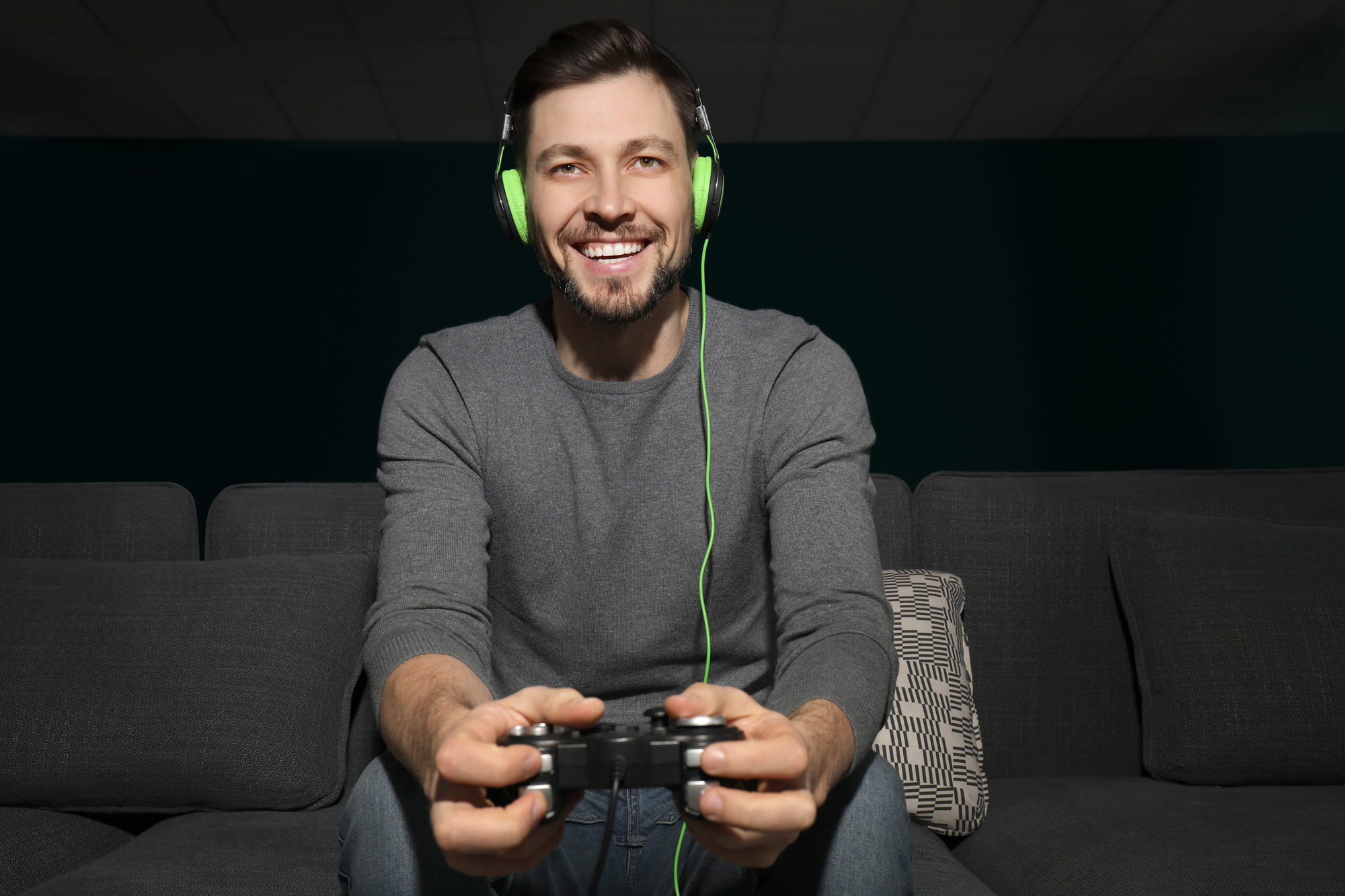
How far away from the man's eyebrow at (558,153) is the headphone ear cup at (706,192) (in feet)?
0.50

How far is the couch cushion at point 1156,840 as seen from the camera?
1.06 m

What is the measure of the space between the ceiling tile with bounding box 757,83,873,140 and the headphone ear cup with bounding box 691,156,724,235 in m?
3.48

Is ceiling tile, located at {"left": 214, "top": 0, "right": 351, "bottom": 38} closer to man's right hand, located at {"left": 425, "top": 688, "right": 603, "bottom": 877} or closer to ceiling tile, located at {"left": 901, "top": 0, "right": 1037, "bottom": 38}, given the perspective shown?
ceiling tile, located at {"left": 901, "top": 0, "right": 1037, "bottom": 38}

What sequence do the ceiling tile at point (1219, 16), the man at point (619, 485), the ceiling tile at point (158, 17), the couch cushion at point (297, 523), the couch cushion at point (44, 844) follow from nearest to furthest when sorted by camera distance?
the man at point (619, 485)
the couch cushion at point (44, 844)
the couch cushion at point (297, 523)
the ceiling tile at point (158, 17)
the ceiling tile at point (1219, 16)

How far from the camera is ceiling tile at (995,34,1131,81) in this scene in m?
4.07

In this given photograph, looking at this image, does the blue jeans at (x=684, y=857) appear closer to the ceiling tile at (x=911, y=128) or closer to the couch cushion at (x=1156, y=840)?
the couch cushion at (x=1156, y=840)

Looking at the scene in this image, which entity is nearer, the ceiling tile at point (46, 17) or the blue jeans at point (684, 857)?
the blue jeans at point (684, 857)

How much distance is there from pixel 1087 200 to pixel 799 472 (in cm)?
447

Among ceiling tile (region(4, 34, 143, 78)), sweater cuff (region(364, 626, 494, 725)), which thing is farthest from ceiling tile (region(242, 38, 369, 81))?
sweater cuff (region(364, 626, 494, 725))

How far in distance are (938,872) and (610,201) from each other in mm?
929

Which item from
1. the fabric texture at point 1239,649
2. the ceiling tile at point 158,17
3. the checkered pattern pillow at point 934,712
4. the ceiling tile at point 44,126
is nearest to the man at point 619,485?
the checkered pattern pillow at point 934,712

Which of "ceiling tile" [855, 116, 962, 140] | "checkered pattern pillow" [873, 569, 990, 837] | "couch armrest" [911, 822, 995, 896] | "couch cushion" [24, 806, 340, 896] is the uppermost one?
"ceiling tile" [855, 116, 962, 140]

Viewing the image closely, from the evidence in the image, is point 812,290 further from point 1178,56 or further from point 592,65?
point 592,65

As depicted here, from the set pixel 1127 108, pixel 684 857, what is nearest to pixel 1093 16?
pixel 1127 108
